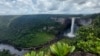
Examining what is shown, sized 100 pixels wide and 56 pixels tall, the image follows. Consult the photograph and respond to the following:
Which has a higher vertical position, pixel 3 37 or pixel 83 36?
pixel 83 36

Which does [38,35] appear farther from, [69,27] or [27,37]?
[69,27]

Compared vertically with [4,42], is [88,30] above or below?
above

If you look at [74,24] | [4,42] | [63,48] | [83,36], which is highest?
[63,48]

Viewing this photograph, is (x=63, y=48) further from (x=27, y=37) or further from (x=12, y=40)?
(x=12, y=40)

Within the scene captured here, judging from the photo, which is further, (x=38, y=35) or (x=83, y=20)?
(x=83, y=20)

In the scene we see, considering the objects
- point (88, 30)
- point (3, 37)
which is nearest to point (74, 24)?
point (3, 37)

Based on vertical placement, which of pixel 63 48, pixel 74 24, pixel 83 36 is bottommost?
pixel 74 24

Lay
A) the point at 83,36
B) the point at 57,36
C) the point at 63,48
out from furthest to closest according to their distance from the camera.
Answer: the point at 57,36, the point at 83,36, the point at 63,48

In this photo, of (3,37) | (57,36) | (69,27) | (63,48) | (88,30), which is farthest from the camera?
(3,37)

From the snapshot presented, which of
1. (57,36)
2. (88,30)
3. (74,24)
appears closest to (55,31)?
(57,36)
